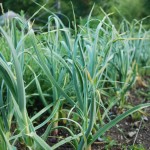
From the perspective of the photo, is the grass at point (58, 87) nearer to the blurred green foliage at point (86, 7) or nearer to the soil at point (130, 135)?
the soil at point (130, 135)

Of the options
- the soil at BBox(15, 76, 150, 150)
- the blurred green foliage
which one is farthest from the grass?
the blurred green foliage

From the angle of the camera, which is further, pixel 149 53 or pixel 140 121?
pixel 149 53

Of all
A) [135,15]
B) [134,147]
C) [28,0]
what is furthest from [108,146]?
[135,15]

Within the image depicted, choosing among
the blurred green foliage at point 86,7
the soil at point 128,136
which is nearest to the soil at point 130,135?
the soil at point 128,136

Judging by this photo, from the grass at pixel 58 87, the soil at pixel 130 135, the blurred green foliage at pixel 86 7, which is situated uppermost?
the grass at pixel 58 87

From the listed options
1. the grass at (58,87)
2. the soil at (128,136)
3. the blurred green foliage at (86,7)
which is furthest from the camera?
the blurred green foliage at (86,7)

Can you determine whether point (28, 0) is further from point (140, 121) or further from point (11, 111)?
point (11, 111)

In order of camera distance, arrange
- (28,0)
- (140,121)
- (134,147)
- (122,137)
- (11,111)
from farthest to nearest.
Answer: (28,0) < (140,121) < (122,137) < (134,147) < (11,111)

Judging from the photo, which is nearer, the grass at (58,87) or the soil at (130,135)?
the grass at (58,87)

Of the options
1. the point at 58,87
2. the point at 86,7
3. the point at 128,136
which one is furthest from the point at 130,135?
the point at 86,7

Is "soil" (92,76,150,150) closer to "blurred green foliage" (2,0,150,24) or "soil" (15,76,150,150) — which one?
"soil" (15,76,150,150)

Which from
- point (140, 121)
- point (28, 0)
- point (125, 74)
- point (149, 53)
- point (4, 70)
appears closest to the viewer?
point (4, 70)
